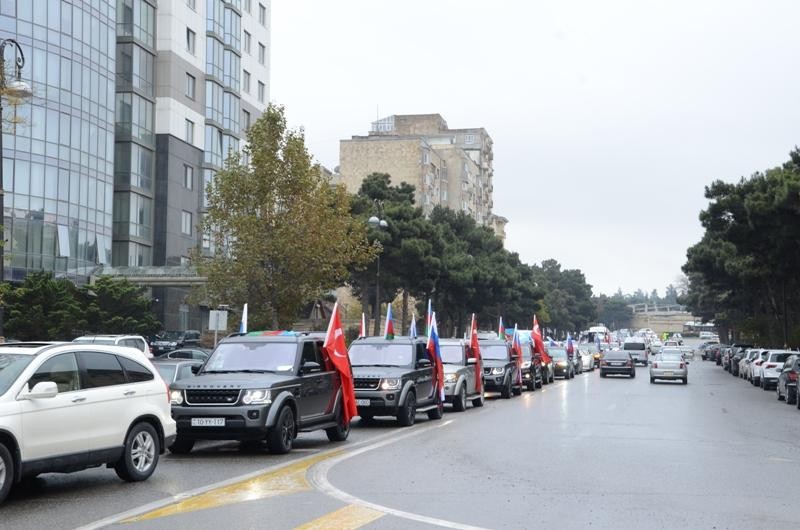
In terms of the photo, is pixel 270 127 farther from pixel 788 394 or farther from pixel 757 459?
pixel 757 459

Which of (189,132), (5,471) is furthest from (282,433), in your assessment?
(189,132)

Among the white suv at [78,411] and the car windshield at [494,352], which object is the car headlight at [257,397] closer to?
the white suv at [78,411]

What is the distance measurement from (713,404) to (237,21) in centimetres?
5471

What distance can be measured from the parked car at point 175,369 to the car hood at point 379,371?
3259mm

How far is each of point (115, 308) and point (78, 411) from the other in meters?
41.8

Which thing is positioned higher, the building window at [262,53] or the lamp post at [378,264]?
the building window at [262,53]

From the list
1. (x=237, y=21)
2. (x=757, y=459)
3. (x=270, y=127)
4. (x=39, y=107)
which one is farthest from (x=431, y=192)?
(x=757, y=459)

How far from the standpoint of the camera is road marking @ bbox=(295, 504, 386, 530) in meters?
9.02

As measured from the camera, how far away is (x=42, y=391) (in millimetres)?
10070

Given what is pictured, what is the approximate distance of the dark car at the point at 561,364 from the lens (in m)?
52.2

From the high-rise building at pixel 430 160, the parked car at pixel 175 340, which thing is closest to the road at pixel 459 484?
the parked car at pixel 175 340

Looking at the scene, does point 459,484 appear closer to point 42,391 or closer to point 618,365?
point 42,391

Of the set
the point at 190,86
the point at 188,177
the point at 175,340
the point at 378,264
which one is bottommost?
the point at 175,340

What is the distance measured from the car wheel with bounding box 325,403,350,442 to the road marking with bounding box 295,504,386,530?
283 inches
